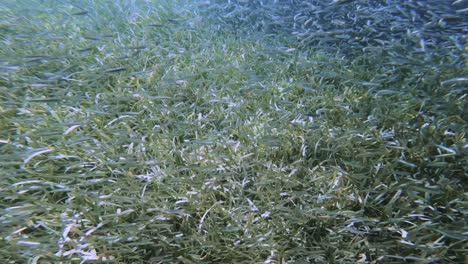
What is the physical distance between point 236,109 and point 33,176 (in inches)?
43.6

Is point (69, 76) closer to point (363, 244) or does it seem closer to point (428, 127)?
point (363, 244)

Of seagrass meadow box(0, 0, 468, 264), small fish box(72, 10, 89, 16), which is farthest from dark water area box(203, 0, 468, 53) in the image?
small fish box(72, 10, 89, 16)

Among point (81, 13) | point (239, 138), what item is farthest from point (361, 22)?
point (81, 13)

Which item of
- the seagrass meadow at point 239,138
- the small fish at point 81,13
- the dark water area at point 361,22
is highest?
the small fish at point 81,13

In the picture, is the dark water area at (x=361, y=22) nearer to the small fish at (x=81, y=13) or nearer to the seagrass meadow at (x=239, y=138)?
the seagrass meadow at (x=239, y=138)

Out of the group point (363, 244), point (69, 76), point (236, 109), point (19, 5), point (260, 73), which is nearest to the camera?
point (363, 244)

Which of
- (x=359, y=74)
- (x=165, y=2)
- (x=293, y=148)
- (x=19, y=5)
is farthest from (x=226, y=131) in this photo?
(x=19, y=5)

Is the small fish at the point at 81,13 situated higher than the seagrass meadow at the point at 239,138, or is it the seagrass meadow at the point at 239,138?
the small fish at the point at 81,13

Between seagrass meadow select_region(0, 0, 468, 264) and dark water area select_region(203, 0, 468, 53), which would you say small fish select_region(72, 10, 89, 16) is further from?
dark water area select_region(203, 0, 468, 53)

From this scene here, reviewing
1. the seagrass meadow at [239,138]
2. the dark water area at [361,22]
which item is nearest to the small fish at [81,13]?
the seagrass meadow at [239,138]

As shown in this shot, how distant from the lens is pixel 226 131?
1.93 meters

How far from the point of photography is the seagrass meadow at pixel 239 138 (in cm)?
141

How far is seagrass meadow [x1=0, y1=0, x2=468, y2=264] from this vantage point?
4.62 ft

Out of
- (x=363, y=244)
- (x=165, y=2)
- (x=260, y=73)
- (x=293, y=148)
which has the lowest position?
(x=363, y=244)
